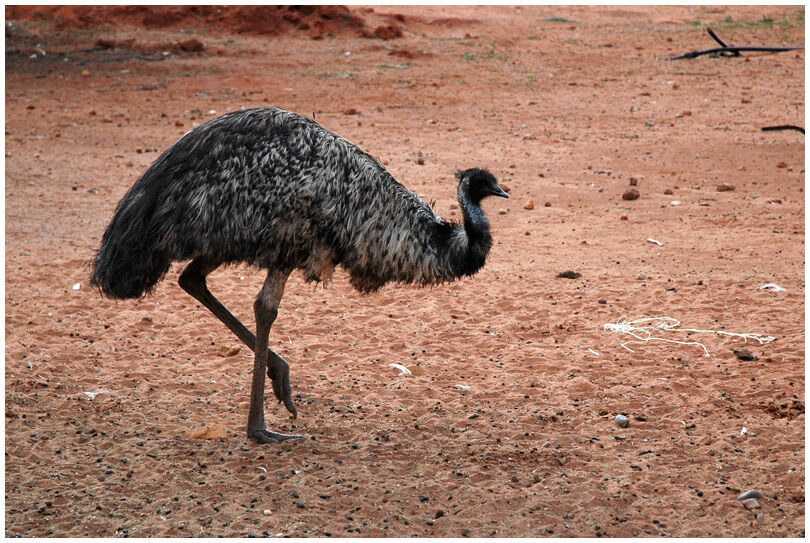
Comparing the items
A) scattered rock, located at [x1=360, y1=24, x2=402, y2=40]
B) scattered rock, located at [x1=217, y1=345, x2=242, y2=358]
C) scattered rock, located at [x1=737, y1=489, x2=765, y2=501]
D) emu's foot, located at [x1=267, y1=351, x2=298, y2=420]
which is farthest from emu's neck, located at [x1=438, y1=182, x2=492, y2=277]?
scattered rock, located at [x1=360, y1=24, x2=402, y2=40]

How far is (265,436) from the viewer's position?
4.28 m

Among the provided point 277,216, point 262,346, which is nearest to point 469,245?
point 277,216

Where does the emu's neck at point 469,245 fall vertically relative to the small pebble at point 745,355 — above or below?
above

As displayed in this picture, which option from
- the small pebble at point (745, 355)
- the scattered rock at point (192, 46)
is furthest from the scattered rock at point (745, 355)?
the scattered rock at point (192, 46)

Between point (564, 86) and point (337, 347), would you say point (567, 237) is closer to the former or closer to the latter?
point (337, 347)

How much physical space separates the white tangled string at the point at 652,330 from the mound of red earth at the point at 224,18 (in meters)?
13.1

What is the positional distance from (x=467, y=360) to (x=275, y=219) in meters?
1.88

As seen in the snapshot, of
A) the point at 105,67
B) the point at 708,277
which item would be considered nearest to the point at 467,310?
the point at 708,277

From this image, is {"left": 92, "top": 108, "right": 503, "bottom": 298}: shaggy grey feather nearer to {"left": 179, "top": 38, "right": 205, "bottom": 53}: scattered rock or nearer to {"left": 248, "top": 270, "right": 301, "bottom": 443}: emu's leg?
{"left": 248, "top": 270, "right": 301, "bottom": 443}: emu's leg

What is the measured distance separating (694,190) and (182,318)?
5.51 metres

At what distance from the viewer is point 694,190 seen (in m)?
8.93

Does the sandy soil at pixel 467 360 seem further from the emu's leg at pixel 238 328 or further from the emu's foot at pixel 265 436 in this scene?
the emu's leg at pixel 238 328

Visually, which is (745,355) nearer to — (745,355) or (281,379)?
(745,355)

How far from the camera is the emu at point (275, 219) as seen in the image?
3951 millimetres
